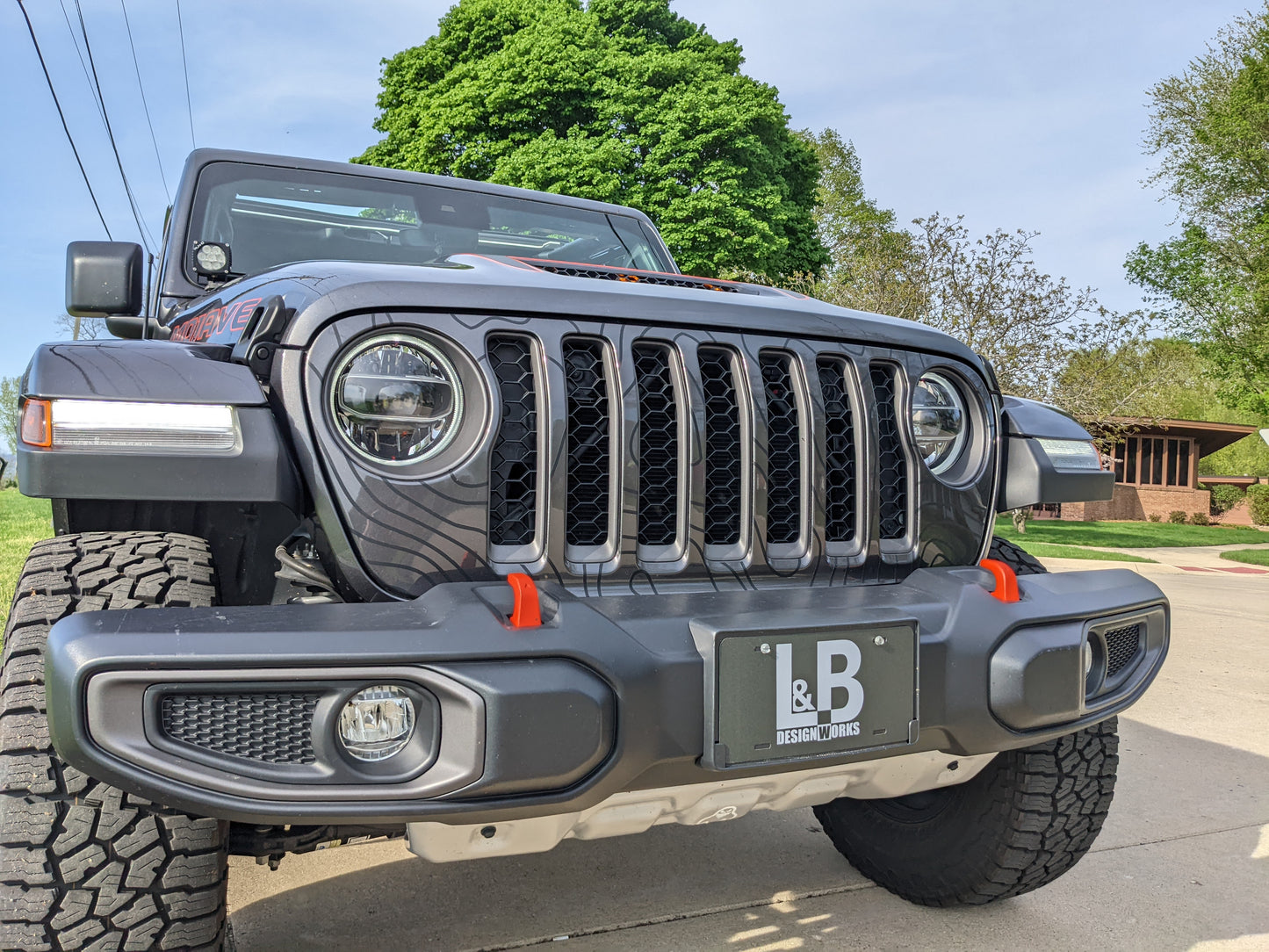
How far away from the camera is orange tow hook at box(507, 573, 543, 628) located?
152cm

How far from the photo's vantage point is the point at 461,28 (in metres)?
25.2

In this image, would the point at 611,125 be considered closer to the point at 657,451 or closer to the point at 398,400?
the point at 657,451

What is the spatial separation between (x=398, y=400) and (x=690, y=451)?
54 centimetres

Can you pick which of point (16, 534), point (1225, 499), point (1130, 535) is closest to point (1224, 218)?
point (1130, 535)

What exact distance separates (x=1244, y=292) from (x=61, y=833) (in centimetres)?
2428

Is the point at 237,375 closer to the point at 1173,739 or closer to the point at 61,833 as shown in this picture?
the point at 61,833

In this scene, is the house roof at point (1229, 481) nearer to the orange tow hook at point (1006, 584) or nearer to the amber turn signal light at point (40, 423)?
the orange tow hook at point (1006, 584)

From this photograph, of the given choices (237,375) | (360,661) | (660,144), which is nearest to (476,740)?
(360,661)

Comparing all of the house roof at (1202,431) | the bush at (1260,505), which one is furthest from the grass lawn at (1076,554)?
the bush at (1260,505)

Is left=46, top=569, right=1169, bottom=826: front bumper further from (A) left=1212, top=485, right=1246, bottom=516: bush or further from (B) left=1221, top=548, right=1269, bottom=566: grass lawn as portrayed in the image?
(A) left=1212, top=485, right=1246, bottom=516: bush

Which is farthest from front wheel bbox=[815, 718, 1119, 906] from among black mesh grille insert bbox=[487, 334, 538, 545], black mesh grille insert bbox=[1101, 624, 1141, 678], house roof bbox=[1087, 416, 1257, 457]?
house roof bbox=[1087, 416, 1257, 457]

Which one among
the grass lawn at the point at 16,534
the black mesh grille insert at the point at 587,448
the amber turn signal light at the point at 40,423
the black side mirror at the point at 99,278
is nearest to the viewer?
the amber turn signal light at the point at 40,423

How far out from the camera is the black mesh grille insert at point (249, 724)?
142cm

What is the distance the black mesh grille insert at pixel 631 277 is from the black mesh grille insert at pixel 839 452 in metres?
0.38
